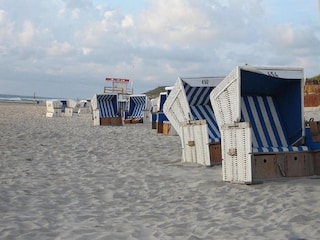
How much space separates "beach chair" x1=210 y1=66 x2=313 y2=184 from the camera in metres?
6.66

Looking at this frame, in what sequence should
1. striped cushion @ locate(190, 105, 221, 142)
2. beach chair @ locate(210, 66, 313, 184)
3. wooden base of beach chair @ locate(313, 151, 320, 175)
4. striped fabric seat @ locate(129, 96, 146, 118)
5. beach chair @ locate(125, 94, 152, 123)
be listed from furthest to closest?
1. striped fabric seat @ locate(129, 96, 146, 118)
2. beach chair @ locate(125, 94, 152, 123)
3. striped cushion @ locate(190, 105, 221, 142)
4. wooden base of beach chair @ locate(313, 151, 320, 175)
5. beach chair @ locate(210, 66, 313, 184)

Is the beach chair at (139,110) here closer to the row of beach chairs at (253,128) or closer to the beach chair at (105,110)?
the beach chair at (105,110)

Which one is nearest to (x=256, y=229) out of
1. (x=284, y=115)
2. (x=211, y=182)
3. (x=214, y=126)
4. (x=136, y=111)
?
(x=211, y=182)

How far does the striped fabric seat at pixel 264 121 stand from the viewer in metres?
7.55

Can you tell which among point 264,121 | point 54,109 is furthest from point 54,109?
point 264,121

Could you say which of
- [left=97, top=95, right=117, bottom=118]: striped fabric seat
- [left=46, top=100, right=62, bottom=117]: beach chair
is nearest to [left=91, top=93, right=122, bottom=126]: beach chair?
[left=97, top=95, right=117, bottom=118]: striped fabric seat

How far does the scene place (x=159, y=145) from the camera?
12.5m

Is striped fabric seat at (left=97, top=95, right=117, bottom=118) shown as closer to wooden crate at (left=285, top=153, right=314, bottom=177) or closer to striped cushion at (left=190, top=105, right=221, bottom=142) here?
striped cushion at (left=190, top=105, right=221, bottom=142)

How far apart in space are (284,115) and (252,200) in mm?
2690

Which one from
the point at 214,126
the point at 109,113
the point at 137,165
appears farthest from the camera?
the point at 109,113

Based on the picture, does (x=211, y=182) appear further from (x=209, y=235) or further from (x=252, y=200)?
(x=209, y=235)

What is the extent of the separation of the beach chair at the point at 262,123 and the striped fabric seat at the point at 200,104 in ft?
6.62

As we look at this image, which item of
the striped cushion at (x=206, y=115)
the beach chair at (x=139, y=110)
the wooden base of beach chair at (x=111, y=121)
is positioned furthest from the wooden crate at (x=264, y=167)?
the beach chair at (x=139, y=110)

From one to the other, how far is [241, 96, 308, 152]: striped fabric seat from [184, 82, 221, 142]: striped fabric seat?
1945 millimetres
